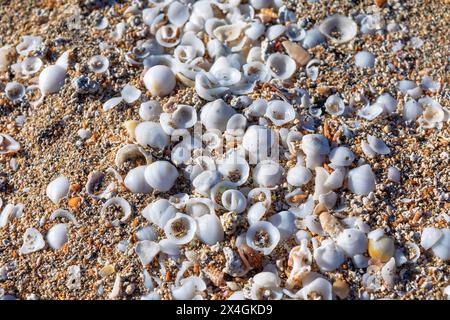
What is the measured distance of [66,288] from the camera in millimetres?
1997

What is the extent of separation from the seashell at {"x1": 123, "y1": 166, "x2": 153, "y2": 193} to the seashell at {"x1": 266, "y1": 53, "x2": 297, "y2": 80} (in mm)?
727

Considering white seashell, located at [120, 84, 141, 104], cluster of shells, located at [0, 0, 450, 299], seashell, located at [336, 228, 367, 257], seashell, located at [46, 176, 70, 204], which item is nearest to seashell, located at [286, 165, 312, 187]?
cluster of shells, located at [0, 0, 450, 299]

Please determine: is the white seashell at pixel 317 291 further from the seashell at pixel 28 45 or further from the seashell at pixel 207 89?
the seashell at pixel 28 45

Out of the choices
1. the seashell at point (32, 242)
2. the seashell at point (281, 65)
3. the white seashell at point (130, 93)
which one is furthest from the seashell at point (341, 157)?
the seashell at point (32, 242)

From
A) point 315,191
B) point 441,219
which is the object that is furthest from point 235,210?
point 441,219

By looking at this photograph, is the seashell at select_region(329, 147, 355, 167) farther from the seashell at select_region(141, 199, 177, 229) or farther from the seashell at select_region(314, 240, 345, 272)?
the seashell at select_region(141, 199, 177, 229)

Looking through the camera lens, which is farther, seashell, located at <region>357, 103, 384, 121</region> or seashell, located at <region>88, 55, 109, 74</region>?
seashell, located at <region>88, 55, 109, 74</region>

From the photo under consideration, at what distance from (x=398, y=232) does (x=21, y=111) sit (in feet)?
5.38

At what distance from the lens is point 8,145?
236 cm

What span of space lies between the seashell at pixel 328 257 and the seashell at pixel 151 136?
72 cm

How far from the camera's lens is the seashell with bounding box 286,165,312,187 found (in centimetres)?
209

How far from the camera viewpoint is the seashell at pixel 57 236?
2066mm

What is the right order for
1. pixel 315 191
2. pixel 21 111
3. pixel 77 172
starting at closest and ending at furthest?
pixel 315 191 < pixel 77 172 < pixel 21 111

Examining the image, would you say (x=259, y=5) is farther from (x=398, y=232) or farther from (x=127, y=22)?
(x=398, y=232)
